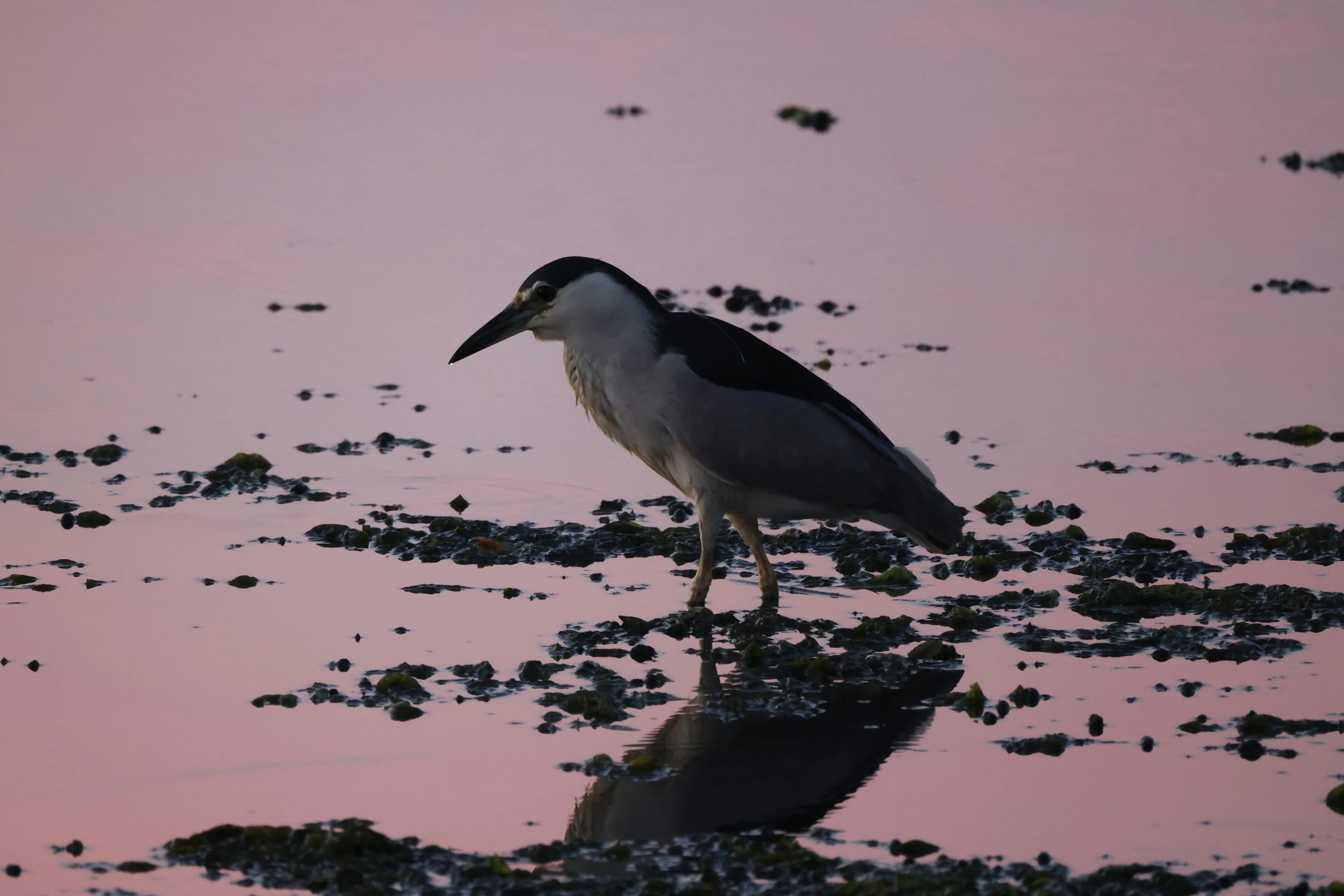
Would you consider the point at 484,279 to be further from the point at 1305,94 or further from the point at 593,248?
the point at 1305,94

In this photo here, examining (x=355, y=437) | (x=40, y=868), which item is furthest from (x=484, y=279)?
(x=40, y=868)

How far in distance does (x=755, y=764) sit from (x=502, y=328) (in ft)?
8.93

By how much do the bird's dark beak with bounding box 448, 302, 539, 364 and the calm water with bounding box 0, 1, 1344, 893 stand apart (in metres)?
0.96

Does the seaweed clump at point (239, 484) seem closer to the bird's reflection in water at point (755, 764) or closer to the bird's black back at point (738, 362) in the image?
the bird's black back at point (738, 362)

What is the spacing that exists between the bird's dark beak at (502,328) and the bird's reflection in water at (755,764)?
73.7 inches

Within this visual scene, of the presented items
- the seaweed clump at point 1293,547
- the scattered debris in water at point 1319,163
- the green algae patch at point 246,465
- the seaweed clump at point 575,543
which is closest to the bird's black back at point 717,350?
the seaweed clump at point 575,543

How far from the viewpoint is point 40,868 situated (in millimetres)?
5602

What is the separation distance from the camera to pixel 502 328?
Result: 8.52 meters

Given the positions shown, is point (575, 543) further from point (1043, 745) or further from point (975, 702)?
point (1043, 745)

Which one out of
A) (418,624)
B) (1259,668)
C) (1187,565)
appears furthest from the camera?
(1187,565)

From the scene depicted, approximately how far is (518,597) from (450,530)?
90cm

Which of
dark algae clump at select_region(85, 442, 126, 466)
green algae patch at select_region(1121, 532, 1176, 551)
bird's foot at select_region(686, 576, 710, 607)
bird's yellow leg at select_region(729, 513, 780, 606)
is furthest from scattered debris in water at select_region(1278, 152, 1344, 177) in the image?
dark algae clump at select_region(85, 442, 126, 466)

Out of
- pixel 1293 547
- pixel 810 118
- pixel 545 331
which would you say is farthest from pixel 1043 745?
pixel 810 118

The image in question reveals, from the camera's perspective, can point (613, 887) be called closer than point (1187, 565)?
Yes
